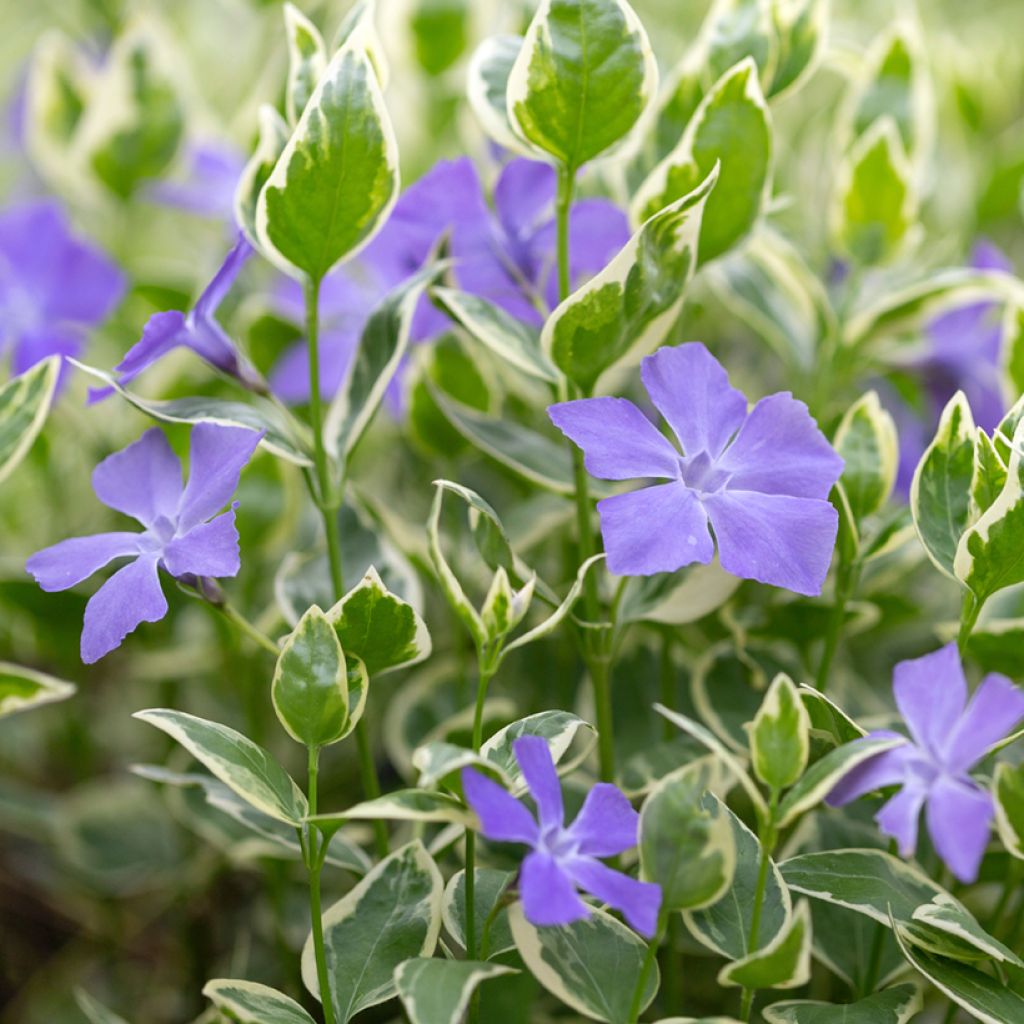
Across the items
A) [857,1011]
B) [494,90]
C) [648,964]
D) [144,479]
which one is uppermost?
[494,90]

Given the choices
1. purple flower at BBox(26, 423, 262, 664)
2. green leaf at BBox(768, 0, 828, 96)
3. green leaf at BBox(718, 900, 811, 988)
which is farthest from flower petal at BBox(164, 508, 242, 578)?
green leaf at BBox(768, 0, 828, 96)

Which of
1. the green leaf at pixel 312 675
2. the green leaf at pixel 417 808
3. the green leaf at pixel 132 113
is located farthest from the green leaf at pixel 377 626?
the green leaf at pixel 132 113

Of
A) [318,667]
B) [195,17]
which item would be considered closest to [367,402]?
[318,667]

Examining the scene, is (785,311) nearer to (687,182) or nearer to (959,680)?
(687,182)

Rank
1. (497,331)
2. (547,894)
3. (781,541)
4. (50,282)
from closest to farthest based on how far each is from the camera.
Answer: (547,894) < (781,541) < (497,331) < (50,282)

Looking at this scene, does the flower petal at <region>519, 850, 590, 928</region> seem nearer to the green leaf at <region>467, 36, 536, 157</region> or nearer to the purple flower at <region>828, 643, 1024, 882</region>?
the purple flower at <region>828, 643, 1024, 882</region>

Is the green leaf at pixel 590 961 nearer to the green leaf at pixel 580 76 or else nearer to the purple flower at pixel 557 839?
the purple flower at pixel 557 839

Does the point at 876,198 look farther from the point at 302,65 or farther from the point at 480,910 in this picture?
the point at 480,910

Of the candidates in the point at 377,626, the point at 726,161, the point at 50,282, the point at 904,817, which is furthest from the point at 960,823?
the point at 50,282
